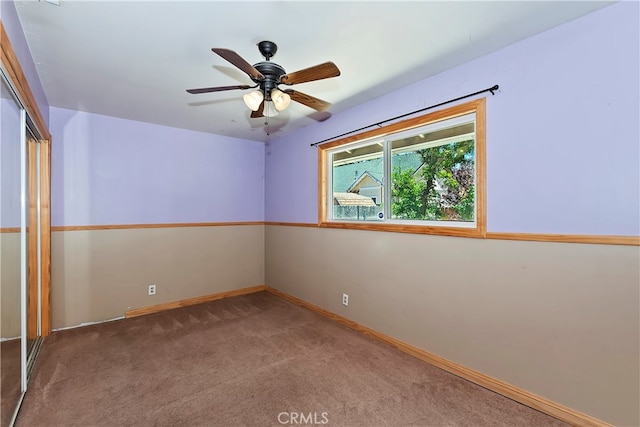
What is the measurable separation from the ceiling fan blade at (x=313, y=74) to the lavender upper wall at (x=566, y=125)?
3.71 ft

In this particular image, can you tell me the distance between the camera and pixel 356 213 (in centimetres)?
331

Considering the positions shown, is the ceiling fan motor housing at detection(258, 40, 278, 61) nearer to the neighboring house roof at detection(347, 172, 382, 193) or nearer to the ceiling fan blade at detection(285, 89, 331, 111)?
the ceiling fan blade at detection(285, 89, 331, 111)

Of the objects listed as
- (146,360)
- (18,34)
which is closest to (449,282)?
(146,360)

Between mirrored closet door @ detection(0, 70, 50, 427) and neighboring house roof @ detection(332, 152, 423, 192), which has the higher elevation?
neighboring house roof @ detection(332, 152, 423, 192)

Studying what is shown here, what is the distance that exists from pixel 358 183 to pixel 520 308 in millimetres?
1919

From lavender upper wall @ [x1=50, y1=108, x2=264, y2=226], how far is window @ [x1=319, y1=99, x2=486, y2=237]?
1.56m

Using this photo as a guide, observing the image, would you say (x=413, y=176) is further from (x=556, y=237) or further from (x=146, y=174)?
(x=146, y=174)

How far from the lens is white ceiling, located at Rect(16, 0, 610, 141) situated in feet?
5.32

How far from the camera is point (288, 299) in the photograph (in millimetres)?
4086

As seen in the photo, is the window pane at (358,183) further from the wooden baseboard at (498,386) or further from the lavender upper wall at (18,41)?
the lavender upper wall at (18,41)

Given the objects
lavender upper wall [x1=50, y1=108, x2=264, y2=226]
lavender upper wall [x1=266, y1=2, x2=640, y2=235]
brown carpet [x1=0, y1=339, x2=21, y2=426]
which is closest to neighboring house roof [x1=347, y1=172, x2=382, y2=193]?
lavender upper wall [x1=266, y1=2, x2=640, y2=235]

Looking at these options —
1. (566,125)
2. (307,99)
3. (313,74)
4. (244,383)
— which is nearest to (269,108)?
(307,99)

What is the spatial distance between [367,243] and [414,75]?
63.2 inches
